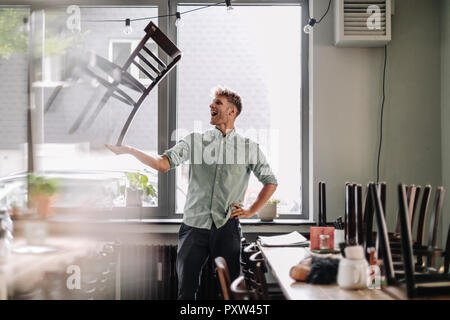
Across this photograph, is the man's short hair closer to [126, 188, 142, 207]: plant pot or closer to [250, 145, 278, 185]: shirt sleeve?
[250, 145, 278, 185]: shirt sleeve

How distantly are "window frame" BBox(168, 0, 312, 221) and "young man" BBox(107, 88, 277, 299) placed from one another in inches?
31.6

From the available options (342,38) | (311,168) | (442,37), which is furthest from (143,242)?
(442,37)

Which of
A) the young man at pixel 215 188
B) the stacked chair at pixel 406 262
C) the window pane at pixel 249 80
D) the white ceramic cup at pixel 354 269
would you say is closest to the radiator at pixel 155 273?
the window pane at pixel 249 80

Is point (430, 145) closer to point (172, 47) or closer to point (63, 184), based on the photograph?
point (172, 47)

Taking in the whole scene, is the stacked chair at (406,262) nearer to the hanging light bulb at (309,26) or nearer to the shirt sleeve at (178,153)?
the shirt sleeve at (178,153)

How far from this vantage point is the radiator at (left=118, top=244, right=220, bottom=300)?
9.88 feet

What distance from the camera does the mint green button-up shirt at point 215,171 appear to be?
7.94 ft

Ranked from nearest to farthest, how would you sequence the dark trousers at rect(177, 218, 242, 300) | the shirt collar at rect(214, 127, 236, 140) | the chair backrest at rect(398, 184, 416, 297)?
the chair backrest at rect(398, 184, 416, 297), the dark trousers at rect(177, 218, 242, 300), the shirt collar at rect(214, 127, 236, 140)

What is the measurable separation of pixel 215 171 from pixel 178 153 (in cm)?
25

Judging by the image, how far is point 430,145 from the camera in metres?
3.21

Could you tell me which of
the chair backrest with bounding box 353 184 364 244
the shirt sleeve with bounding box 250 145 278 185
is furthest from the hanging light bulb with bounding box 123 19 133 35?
the chair backrest with bounding box 353 184 364 244

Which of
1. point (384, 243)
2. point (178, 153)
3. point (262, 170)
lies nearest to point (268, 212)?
point (262, 170)

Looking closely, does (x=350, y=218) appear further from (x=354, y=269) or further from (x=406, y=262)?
(x=406, y=262)

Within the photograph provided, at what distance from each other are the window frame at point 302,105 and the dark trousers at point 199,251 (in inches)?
37.2
